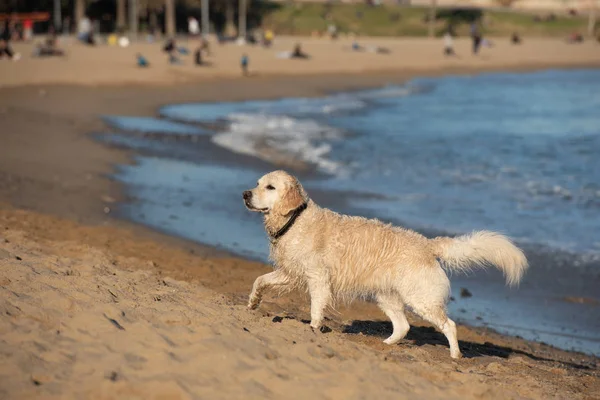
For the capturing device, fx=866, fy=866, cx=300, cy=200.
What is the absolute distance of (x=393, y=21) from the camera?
290ft

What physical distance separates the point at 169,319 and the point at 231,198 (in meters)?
9.06

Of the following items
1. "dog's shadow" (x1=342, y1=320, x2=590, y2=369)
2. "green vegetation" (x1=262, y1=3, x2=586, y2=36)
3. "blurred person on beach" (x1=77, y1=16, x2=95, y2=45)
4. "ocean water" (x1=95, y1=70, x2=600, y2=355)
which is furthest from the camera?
"green vegetation" (x1=262, y1=3, x2=586, y2=36)

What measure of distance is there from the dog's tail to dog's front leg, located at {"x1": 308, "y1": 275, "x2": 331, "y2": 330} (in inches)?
42.9

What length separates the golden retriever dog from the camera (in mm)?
7996

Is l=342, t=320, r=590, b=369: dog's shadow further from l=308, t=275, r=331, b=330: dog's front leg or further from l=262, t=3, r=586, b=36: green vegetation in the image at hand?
l=262, t=3, r=586, b=36: green vegetation

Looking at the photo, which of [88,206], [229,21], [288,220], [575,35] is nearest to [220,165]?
[88,206]

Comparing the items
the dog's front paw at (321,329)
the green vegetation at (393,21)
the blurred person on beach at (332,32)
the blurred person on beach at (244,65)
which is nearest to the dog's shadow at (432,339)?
the dog's front paw at (321,329)

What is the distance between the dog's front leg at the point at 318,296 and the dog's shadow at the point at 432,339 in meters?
0.78

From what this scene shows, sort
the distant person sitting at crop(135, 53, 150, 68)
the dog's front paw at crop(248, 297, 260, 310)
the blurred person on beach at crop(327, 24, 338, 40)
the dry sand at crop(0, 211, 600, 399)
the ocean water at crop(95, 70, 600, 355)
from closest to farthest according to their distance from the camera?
the dry sand at crop(0, 211, 600, 399) → the dog's front paw at crop(248, 297, 260, 310) → the ocean water at crop(95, 70, 600, 355) → the distant person sitting at crop(135, 53, 150, 68) → the blurred person on beach at crop(327, 24, 338, 40)

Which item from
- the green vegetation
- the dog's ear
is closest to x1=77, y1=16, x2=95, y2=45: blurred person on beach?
the green vegetation

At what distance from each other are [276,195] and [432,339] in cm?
239

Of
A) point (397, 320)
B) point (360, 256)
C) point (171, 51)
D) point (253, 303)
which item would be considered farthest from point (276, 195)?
point (171, 51)

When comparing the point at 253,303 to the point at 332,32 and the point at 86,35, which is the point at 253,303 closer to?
the point at 86,35

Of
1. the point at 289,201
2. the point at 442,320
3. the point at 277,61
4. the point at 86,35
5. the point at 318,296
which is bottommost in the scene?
the point at 442,320
